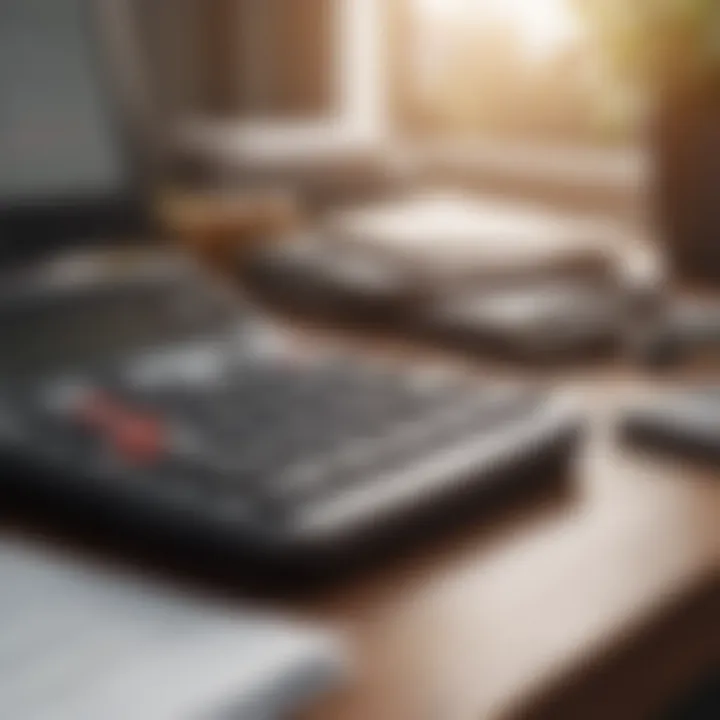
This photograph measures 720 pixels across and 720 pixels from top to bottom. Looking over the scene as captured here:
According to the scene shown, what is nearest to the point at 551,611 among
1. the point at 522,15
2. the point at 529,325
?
the point at 529,325

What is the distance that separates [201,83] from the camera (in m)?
1.50

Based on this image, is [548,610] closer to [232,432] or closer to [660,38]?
[232,432]

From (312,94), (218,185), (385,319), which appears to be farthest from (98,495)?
(312,94)

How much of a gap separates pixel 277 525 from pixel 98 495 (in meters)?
0.08

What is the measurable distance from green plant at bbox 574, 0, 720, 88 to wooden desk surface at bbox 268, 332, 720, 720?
0.59 m

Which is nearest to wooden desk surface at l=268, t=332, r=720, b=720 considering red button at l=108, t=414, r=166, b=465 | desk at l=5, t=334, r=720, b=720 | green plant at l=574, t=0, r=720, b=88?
desk at l=5, t=334, r=720, b=720

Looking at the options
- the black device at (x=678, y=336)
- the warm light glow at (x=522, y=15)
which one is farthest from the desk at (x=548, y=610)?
the warm light glow at (x=522, y=15)

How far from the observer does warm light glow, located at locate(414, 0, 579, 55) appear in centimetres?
155

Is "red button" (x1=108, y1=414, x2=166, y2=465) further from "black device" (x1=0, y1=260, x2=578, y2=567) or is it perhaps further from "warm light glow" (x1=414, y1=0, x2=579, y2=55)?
"warm light glow" (x1=414, y1=0, x2=579, y2=55)

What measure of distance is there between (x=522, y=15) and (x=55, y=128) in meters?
0.87

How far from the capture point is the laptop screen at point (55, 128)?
0.82 meters

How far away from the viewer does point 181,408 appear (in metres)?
0.69

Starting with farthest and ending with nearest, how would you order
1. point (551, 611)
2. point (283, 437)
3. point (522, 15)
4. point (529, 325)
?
1. point (522, 15)
2. point (529, 325)
3. point (283, 437)
4. point (551, 611)

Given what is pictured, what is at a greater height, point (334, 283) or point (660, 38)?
point (660, 38)
